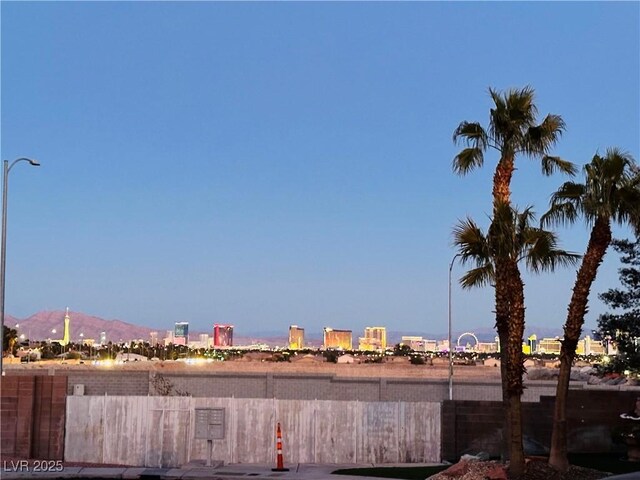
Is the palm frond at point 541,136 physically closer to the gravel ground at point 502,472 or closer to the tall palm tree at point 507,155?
the tall palm tree at point 507,155

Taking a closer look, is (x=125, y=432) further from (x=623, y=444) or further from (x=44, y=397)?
(x=623, y=444)

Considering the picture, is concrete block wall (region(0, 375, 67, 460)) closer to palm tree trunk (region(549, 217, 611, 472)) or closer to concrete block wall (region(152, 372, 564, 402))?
palm tree trunk (region(549, 217, 611, 472))

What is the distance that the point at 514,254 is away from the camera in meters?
19.3

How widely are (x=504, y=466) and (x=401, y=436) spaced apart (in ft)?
20.7

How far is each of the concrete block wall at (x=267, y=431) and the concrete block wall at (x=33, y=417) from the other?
2.42ft

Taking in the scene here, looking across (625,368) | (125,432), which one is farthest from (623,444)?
(125,432)

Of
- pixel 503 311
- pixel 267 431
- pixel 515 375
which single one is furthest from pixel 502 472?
pixel 267 431

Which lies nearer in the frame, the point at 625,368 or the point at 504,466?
the point at 504,466

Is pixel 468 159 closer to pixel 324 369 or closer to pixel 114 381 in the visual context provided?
pixel 114 381

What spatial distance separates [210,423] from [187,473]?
205 centimetres

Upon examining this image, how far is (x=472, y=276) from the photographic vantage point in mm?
21000

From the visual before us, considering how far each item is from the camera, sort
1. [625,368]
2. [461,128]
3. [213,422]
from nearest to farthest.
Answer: [461,128], [213,422], [625,368]

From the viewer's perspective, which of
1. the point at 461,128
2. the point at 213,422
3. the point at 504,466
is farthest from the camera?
the point at 213,422

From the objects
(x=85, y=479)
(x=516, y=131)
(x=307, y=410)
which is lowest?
(x=85, y=479)
